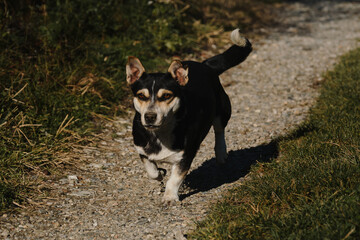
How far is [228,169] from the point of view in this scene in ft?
18.4

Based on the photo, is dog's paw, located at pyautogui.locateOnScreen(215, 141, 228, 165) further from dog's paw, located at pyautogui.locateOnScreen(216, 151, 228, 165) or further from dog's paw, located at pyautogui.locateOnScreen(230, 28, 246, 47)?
dog's paw, located at pyautogui.locateOnScreen(230, 28, 246, 47)

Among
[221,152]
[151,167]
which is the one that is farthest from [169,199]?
[221,152]

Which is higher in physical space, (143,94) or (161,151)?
(143,94)

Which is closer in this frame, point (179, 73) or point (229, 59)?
point (179, 73)

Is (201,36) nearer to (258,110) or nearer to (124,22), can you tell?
(124,22)

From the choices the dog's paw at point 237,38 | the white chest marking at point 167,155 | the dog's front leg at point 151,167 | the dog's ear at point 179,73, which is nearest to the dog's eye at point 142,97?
the dog's ear at point 179,73

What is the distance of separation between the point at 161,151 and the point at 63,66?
10.7ft

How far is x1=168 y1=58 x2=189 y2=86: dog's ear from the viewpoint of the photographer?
4.55m

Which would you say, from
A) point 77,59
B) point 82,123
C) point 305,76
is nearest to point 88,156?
point 82,123

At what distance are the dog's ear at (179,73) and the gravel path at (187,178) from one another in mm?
1213

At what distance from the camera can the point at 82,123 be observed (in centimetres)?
654

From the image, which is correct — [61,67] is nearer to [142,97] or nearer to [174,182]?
[142,97]

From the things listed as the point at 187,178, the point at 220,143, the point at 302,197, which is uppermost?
the point at 302,197

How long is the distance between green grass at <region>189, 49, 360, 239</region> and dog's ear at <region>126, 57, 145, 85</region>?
1.47m
